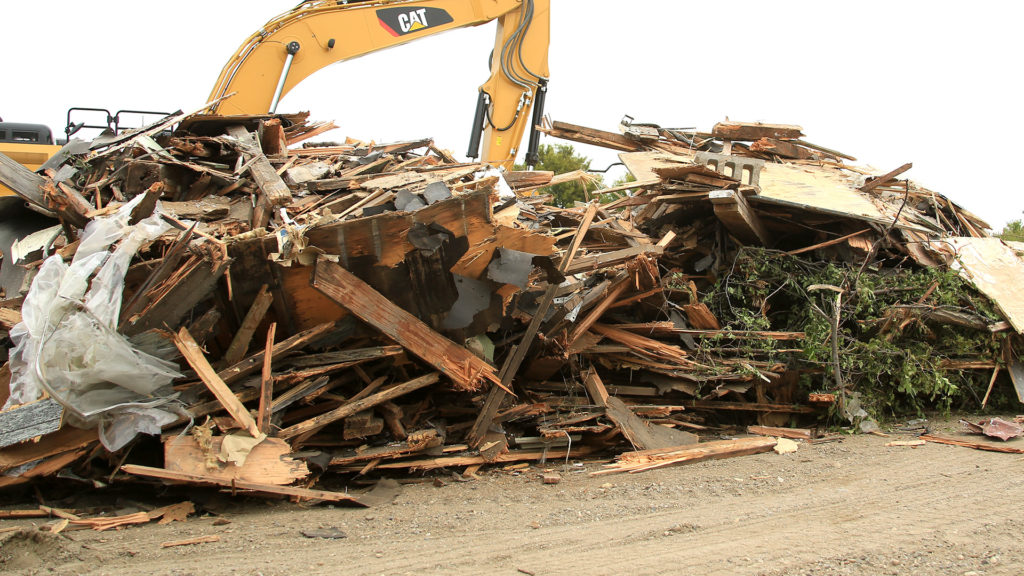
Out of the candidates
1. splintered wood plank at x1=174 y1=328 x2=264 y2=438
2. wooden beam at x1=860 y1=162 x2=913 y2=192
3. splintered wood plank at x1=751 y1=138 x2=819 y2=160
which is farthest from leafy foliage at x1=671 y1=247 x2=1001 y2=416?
splintered wood plank at x1=174 y1=328 x2=264 y2=438

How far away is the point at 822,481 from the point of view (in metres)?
5.26

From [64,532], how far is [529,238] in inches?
144

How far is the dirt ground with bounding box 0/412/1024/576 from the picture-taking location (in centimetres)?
347

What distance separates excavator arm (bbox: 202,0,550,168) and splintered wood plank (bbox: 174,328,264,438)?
441 cm

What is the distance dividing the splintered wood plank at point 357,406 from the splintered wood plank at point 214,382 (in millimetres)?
365

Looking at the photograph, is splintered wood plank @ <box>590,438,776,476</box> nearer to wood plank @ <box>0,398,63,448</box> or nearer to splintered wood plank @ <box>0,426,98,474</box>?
splintered wood plank @ <box>0,426,98,474</box>

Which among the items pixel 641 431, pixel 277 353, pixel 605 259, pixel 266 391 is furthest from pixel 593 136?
pixel 266 391

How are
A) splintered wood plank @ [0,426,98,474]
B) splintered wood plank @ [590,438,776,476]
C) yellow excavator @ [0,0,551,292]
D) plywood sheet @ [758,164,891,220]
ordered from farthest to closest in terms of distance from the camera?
yellow excavator @ [0,0,551,292] → plywood sheet @ [758,164,891,220] → splintered wood plank @ [590,438,776,476] → splintered wood plank @ [0,426,98,474]

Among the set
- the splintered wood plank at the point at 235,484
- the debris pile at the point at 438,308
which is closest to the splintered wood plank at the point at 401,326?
the debris pile at the point at 438,308

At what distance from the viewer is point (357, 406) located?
17.5ft

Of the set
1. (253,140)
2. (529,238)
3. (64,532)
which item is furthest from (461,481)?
(253,140)

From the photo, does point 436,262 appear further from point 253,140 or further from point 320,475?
point 253,140

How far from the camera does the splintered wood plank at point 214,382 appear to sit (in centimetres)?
458

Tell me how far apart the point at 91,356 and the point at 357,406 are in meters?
1.84
